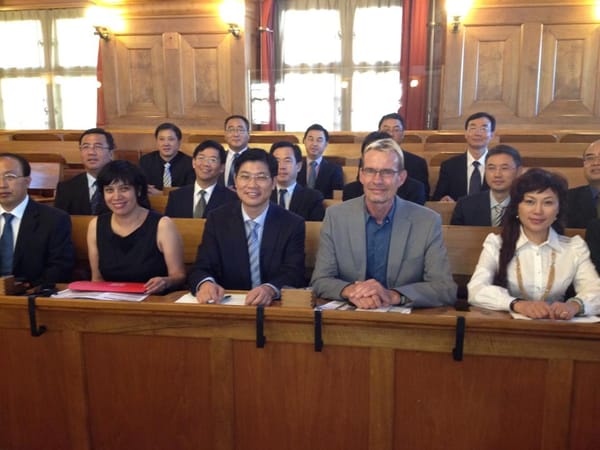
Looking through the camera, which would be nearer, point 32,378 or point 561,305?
point 561,305

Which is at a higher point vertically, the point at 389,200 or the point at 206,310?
the point at 389,200

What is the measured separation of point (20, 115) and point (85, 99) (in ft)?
4.12

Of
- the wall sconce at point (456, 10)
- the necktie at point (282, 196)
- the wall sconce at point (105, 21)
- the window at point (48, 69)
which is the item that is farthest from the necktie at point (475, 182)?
the window at point (48, 69)

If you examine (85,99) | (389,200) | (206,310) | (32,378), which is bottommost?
(32,378)

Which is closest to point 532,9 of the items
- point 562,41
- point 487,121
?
point 562,41

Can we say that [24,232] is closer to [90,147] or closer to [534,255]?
[90,147]

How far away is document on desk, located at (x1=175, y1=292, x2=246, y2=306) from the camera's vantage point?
1.72 meters

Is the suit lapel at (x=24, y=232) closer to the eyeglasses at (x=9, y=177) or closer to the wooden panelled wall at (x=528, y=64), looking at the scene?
the eyeglasses at (x=9, y=177)

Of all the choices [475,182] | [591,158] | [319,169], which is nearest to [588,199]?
[591,158]

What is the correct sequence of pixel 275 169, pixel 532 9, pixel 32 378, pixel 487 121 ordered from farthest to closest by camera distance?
1. pixel 532 9
2. pixel 487 121
3. pixel 275 169
4. pixel 32 378

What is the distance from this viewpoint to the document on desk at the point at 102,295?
68.2 inches

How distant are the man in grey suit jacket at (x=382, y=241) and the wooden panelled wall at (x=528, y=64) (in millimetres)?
4795

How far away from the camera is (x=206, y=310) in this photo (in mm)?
1607

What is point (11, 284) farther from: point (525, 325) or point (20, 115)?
point (20, 115)
